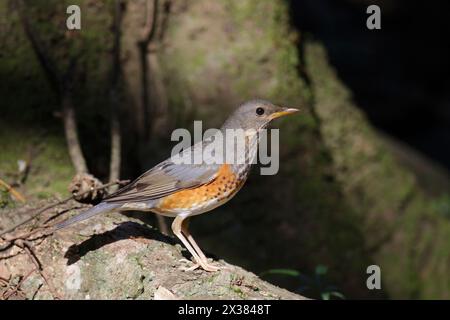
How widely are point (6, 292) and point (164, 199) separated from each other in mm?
1215

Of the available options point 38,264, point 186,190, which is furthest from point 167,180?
point 38,264

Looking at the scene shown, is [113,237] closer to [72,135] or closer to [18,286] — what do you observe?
[18,286]

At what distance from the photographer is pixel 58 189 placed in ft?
18.3

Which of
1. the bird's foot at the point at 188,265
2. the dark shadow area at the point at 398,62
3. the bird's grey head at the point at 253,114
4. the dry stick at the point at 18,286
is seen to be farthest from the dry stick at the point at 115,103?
the dark shadow area at the point at 398,62

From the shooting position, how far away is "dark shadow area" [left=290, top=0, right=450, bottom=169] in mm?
14211

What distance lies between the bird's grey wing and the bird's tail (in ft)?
0.42

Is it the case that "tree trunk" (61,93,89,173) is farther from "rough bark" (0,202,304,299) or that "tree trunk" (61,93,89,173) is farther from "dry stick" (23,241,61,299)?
"dry stick" (23,241,61,299)

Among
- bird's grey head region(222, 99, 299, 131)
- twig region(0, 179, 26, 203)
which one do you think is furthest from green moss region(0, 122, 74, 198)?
bird's grey head region(222, 99, 299, 131)


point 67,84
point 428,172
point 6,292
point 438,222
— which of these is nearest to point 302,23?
point 428,172

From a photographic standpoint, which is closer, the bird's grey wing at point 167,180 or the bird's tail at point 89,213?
the bird's tail at point 89,213

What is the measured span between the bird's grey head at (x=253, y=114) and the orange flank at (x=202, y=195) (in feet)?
2.03

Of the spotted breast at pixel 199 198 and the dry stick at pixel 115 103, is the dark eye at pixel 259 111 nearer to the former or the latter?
the spotted breast at pixel 199 198

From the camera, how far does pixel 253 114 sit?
214 inches

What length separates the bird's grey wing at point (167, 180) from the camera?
479 cm
